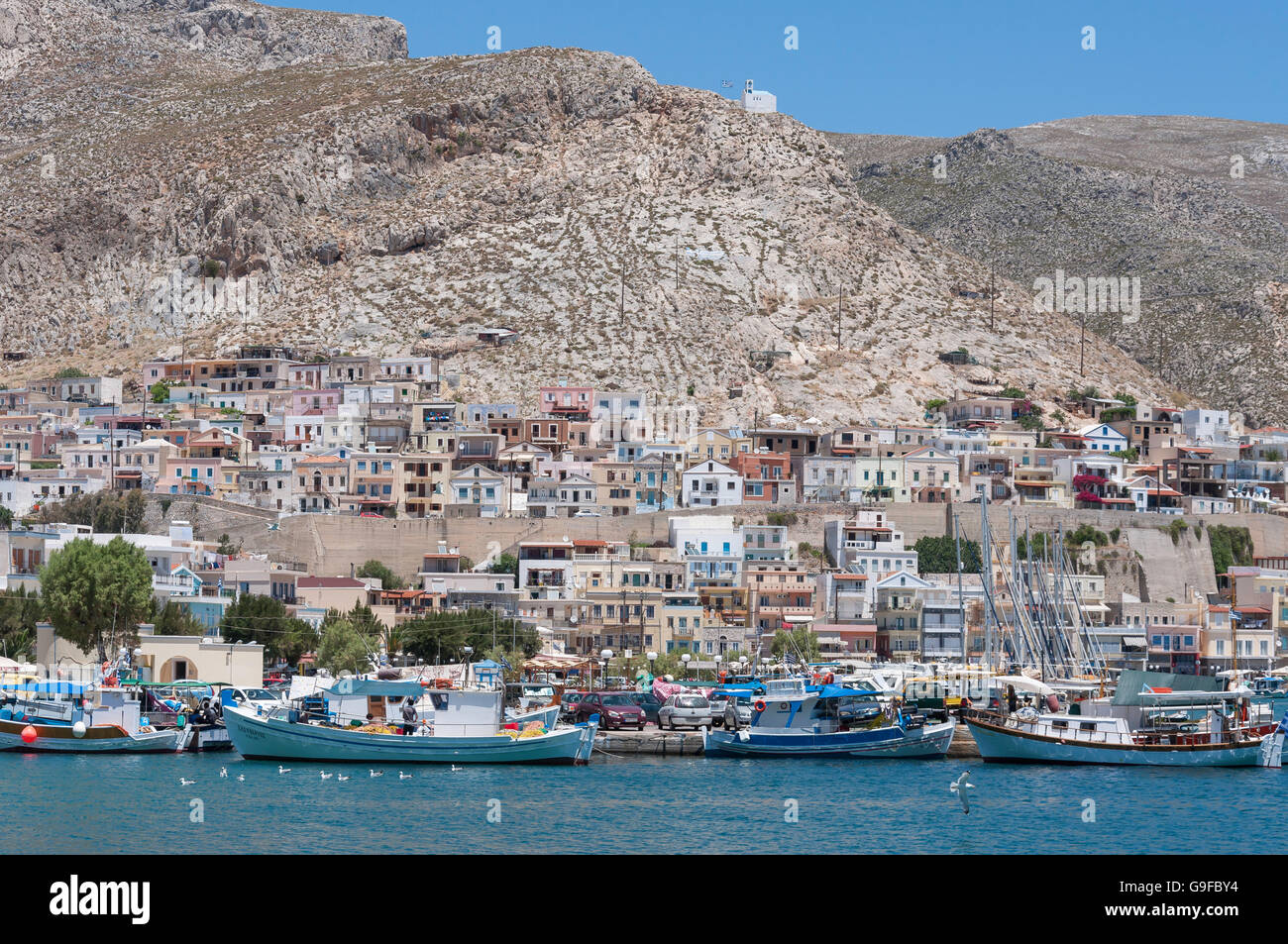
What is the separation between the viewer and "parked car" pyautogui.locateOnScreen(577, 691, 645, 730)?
59750 mm

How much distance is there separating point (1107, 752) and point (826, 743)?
27.6ft

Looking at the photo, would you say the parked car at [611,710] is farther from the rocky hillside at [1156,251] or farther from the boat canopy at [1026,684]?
the rocky hillside at [1156,251]

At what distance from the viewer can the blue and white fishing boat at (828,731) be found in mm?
56250

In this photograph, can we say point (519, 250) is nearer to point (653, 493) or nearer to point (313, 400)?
point (313, 400)

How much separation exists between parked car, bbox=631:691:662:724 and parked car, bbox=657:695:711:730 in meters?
0.41

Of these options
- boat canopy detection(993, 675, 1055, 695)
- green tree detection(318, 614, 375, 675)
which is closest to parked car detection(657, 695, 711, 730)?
boat canopy detection(993, 675, 1055, 695)

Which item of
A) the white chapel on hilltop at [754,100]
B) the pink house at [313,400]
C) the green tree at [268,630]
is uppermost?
the white chapel on hilltop at [754,100]

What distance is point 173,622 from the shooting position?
228 feet

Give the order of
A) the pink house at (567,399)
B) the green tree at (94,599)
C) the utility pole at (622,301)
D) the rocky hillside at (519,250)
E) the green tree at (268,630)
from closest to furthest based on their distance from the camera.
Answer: the green tree at (94,599), the green tree at (268,630), the pink house at (567,399), the rocky hillside at (519,250), the utility pole at (622,301)

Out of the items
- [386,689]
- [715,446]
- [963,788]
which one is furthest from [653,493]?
[963,788]

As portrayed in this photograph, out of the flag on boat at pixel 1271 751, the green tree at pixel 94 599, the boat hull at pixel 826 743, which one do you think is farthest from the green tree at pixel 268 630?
the flag on boat at pixel 1271 751

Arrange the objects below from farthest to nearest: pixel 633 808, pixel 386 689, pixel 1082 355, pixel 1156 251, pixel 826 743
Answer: pixel 1156 251 → pixel 1082 355 → pixel 826 743 → pixel 386 689 → pixel 633 808

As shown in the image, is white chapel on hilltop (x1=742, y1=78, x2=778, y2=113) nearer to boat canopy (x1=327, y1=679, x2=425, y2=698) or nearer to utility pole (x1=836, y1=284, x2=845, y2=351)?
utility pole (x1=836, y1=284, x2=845, y2=351)
